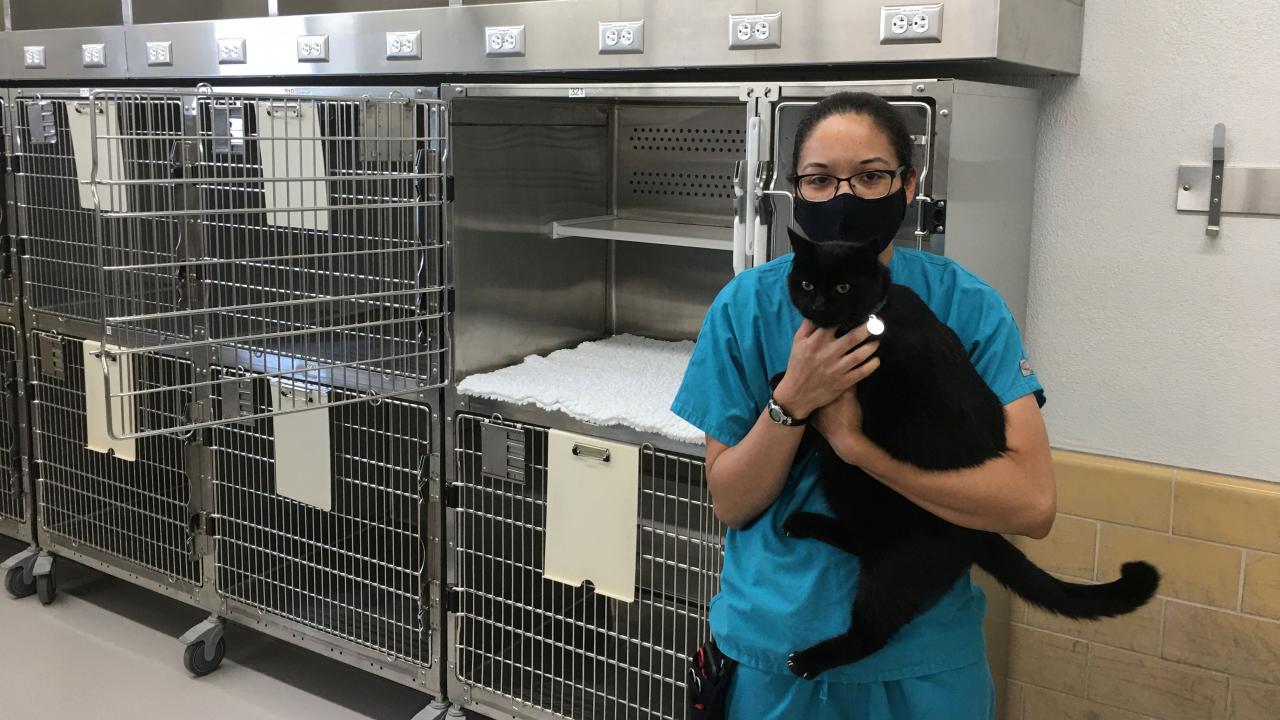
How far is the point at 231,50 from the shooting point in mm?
2893

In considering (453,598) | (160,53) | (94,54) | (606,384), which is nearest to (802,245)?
(606,384)

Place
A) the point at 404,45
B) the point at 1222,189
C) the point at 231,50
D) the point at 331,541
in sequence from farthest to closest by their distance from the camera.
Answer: the point at 331,541 < the point at 231,50 < the point at 404,45 < the point at 1222,189

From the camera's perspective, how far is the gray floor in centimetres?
294

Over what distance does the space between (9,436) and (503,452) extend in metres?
2.03

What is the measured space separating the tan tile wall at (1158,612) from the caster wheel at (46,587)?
2891mm

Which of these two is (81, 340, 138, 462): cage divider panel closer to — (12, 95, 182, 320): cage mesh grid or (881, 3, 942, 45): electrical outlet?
(12, 95, 182, 320): cage mesh grid

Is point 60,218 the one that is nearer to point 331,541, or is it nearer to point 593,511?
→ point 331,541

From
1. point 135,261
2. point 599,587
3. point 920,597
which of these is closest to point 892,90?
point 920,597

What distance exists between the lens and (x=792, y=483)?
148cm

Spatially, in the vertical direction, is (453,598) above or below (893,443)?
below

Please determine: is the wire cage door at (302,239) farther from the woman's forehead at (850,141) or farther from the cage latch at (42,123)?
the woman's forehead at (850,141)

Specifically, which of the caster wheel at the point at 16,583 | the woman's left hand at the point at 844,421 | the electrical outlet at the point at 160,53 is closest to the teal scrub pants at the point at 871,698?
the woman's left hand at the point at 844,421

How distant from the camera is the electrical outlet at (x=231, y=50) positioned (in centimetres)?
287

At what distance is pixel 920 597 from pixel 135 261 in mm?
2425
